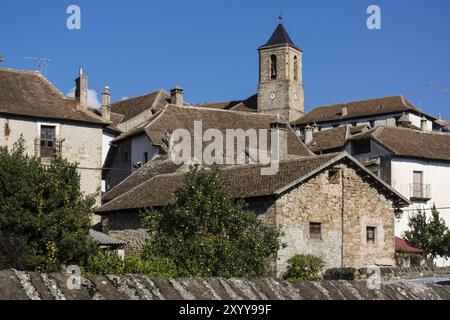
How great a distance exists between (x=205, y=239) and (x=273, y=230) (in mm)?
2891

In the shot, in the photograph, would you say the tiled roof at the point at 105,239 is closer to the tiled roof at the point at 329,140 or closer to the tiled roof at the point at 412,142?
the tiled roof at the point at 412,142

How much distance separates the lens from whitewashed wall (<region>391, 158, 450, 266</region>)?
49406mm

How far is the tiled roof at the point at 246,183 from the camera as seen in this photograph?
30.7m

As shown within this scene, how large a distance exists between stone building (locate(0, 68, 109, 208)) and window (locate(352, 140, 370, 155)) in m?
16.0

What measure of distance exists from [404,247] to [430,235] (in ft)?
10.6

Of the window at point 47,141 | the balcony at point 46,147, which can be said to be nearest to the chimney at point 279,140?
the balcony at point 46,147

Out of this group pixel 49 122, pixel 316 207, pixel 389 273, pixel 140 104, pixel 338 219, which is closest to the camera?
pixel 389 273

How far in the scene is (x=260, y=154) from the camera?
4512cm

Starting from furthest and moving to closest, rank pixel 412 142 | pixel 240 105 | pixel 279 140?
pixel 240 105 → pixel 412 142 → pixel 279 140

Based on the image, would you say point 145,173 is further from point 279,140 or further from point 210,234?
point 210,234

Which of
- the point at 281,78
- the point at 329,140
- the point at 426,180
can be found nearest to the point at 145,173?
the point at 426,180

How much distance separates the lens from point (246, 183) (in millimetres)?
32562
